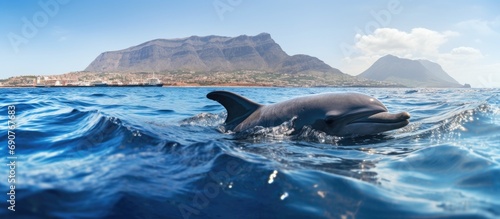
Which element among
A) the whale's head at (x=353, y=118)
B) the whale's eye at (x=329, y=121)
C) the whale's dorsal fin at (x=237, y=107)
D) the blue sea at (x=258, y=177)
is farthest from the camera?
the whale's dorsal fin at (x=237, y=107)

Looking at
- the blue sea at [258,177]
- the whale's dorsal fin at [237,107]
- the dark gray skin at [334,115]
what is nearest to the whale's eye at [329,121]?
the dark gray skin at [334,115]

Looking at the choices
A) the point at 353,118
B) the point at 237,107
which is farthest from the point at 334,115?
the point at 237,107

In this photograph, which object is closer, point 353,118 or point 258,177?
point 258,177

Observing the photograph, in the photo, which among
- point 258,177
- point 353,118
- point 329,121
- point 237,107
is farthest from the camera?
point 237,107

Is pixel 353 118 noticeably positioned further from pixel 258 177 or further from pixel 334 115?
pixel 258 177

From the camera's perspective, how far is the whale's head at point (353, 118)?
7.56m

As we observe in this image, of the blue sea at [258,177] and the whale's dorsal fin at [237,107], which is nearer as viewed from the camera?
the blue sea at [258,177]

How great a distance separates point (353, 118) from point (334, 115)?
428 mm

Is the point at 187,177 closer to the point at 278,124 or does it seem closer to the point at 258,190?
the point at 258,190

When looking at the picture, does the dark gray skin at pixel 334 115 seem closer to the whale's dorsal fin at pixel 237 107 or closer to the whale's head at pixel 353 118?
Result: the whale's head at pixel 353 118

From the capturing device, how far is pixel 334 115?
7785 mm

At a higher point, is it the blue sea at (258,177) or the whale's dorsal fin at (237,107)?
the whale's dorsal fin at (237,107)

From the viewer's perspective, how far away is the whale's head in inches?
298

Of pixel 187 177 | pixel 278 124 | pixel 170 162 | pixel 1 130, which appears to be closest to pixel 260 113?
pixel 278 124
